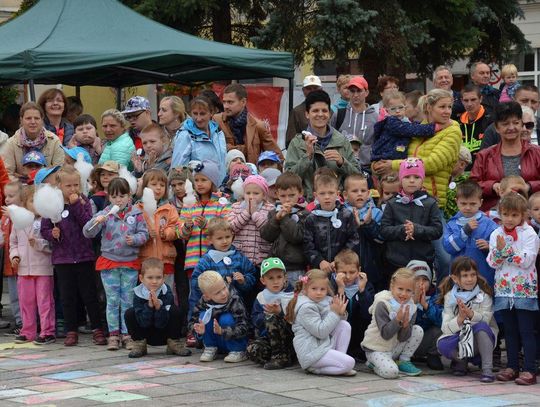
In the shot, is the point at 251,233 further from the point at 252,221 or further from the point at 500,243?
the point at 500,243

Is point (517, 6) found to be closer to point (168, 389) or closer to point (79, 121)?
point (79, 121)

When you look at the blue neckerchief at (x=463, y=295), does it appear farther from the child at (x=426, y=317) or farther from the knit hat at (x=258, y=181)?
the knit hat at (x=258, y=181)

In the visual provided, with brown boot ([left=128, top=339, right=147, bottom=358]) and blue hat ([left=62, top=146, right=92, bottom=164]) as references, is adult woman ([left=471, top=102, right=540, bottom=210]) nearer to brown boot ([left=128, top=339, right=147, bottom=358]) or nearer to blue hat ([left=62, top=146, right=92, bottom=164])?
brown boot ([left=128, top=339, right=147, bottom=358])

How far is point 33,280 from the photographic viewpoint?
11047 mm

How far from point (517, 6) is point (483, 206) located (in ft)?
43.4

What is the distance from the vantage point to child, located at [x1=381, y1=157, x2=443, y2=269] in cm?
989

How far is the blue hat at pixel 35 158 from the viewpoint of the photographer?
38.6ft

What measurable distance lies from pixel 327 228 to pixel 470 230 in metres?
1.14

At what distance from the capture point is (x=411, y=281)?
9234 millimetres

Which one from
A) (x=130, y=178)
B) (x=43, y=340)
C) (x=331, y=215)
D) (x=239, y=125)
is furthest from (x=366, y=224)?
(x=43, y=340)

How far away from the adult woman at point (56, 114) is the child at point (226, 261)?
3.26 meters

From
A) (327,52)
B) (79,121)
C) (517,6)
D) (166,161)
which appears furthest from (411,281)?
(517,6)

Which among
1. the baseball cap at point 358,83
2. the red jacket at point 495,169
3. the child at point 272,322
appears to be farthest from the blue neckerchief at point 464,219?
the baseball cap at point 358,83

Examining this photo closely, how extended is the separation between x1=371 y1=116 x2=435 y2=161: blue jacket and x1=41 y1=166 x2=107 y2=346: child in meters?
2.64
